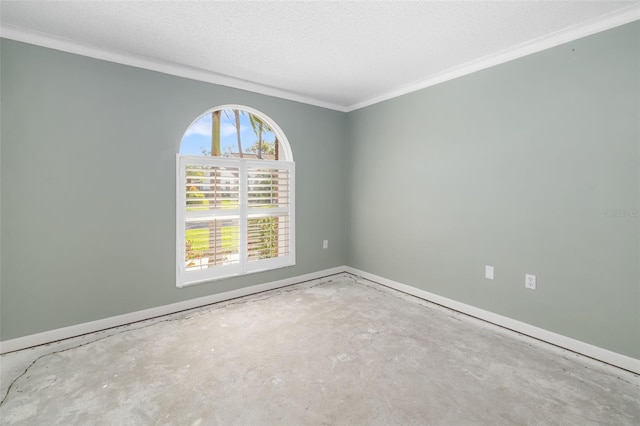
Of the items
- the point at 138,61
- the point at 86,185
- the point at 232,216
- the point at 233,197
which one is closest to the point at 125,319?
the point at 86,185

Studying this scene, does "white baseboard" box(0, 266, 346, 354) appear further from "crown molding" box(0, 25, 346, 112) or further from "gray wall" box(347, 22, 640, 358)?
"crown molding" box(0, 25, 346, 112)

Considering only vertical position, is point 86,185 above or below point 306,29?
below

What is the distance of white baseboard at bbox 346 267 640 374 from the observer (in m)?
2.05

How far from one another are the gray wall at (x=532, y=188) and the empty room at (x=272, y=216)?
0.02 m

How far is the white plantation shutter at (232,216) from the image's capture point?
2984mm

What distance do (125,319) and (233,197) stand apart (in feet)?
4.87

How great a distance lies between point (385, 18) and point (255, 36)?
0.98 m

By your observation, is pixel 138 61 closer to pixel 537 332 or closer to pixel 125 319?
pixel 125 319

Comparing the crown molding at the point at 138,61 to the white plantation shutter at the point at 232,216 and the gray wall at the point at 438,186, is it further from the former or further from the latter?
the white plantation shutter at the point at 232,216

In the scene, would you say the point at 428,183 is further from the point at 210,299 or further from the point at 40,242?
the point at 40,242

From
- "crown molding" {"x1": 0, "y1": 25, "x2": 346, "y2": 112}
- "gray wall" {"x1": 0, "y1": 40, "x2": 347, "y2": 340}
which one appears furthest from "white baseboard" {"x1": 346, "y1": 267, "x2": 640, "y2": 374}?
"crown molding" {"x1": 0, "y1": 25, "x2": 346, "y2": 112}

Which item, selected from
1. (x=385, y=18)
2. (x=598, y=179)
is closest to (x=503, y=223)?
(x=598, y=179)

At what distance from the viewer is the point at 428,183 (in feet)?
10.7

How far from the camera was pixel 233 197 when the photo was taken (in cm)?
325
